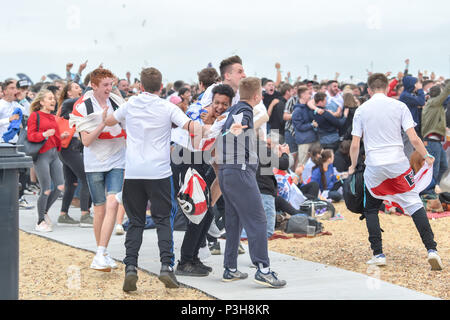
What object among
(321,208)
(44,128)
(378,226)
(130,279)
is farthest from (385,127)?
(44,128)

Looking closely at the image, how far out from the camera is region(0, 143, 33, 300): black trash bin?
434cm

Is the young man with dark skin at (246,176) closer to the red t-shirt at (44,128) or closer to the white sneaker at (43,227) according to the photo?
the red t-shirt at (44,128)

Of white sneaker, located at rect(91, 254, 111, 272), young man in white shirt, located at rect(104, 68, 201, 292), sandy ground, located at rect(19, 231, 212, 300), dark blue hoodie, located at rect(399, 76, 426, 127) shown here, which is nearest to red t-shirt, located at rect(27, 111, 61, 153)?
sandy ground, located at rect(19, 231, 212, 300)

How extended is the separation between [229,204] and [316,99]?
7.54 meters

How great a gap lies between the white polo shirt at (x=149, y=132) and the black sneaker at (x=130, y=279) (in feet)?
2.63

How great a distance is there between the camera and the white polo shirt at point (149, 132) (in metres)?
5.40

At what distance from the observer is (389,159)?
6.53 metres

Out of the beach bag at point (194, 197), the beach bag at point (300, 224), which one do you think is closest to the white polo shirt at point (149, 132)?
the beach bag at point (194, 197)

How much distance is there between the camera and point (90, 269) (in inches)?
261

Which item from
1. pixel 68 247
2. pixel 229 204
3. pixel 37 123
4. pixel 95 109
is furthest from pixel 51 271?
pixel 37 123

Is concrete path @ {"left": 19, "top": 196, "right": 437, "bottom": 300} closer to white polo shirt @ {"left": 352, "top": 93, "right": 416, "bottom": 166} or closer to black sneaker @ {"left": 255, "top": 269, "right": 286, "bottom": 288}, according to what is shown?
black sneaker @ {"left": 255, "top": 269, "right": 286, "bottom": 288}

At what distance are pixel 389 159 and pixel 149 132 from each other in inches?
103

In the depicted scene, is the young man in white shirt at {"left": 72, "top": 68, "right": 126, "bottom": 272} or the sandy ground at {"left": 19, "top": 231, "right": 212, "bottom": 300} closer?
the sandy ground at {"left": 19, "top": 231, "right": 212, "bottom": 300}

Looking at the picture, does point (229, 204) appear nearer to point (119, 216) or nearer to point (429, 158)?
point (429, 158)
